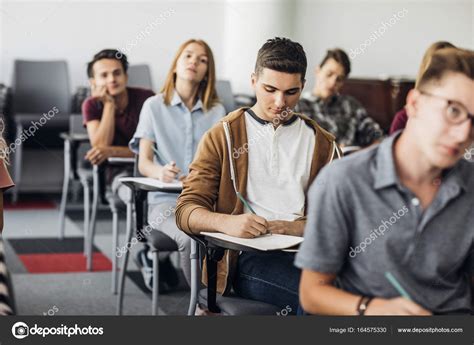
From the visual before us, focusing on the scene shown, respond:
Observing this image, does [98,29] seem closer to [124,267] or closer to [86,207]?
[86,207]

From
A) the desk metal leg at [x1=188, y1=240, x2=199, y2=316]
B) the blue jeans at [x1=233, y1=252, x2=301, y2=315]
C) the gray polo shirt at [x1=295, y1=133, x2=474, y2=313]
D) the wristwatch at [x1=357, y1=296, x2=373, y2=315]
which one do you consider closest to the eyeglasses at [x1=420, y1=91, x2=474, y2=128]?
the gray polo shirt at [x1=295, y1=133, x2=474, y2=313]

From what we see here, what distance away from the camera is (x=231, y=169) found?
7.21ft

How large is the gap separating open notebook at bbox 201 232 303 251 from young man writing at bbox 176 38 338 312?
0.20 feet

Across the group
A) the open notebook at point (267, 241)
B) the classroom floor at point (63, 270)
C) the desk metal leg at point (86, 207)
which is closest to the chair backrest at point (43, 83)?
the classroom floor at point (63, 270)

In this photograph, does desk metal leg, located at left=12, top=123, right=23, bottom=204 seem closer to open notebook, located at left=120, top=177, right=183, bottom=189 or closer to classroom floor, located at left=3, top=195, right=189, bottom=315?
classroom floor, located at left=3, top=195, right=189, bottom=315

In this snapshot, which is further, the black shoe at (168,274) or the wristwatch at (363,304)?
the black shoe at (168,274)

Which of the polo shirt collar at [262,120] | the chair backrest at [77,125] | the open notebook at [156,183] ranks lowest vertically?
the chair backrest at [77,125]

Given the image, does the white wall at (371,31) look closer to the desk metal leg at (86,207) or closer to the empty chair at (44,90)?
the empty chair at (44,90)

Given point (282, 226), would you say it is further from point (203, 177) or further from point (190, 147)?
point (190, 147)

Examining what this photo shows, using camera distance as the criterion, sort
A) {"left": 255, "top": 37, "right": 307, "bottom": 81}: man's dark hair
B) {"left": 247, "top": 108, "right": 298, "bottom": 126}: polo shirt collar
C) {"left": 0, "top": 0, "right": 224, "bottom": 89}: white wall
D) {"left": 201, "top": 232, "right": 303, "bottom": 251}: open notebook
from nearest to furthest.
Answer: {"left": 201, "top": 232, "right": 303, "bottom": 251}: open notebook < {"left": 255, "top": 37, "right": 307, "bottom": 81}: man's dark hair < {"left": 247, "top": 108, "right": 298, "bottom": 126}: polo shirt collar < {"left": 0, "top": 0, "right": 224, "bottom": 89}: white wall

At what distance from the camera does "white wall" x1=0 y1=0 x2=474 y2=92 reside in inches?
210

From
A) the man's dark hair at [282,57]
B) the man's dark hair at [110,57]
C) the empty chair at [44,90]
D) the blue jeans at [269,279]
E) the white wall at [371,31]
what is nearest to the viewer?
the blue jeans at [269,279]

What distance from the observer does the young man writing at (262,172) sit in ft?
6.97

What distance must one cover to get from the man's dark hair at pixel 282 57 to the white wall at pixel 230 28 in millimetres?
2388
